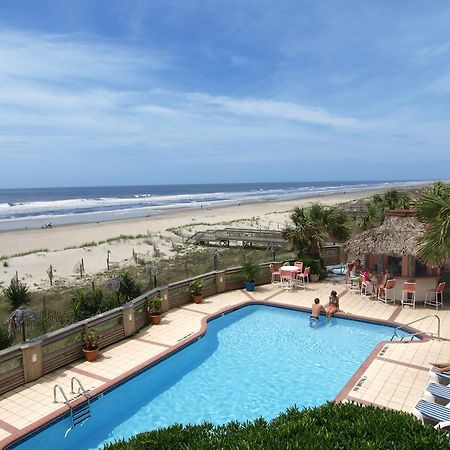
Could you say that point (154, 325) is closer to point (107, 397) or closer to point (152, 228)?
point (107, 397)

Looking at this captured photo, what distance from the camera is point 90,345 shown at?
10.2 m

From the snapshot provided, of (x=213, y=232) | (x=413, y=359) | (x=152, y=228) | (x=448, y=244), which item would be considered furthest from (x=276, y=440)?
(x=152, y=228)

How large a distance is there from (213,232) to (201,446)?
26.8 meters

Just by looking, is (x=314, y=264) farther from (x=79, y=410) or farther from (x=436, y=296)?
(x=79, y=410)

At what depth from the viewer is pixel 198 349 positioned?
1132 centimetres

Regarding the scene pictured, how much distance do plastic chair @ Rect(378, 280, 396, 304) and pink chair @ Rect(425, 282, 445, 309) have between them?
1084mm

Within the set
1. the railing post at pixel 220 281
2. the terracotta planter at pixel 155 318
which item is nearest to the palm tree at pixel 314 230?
the railing post at pixel 220 281

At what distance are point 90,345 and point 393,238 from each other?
10.4m

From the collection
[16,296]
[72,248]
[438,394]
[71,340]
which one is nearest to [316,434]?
[438,394]

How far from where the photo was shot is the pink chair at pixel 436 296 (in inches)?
532

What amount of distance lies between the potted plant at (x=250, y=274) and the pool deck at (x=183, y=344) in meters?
1.55

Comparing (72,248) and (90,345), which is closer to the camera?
(90,345)

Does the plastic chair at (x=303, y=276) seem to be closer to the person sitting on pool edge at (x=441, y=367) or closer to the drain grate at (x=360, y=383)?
the drain grate at (x=360, y=383)

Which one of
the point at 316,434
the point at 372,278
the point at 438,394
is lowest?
the point at 438,394
